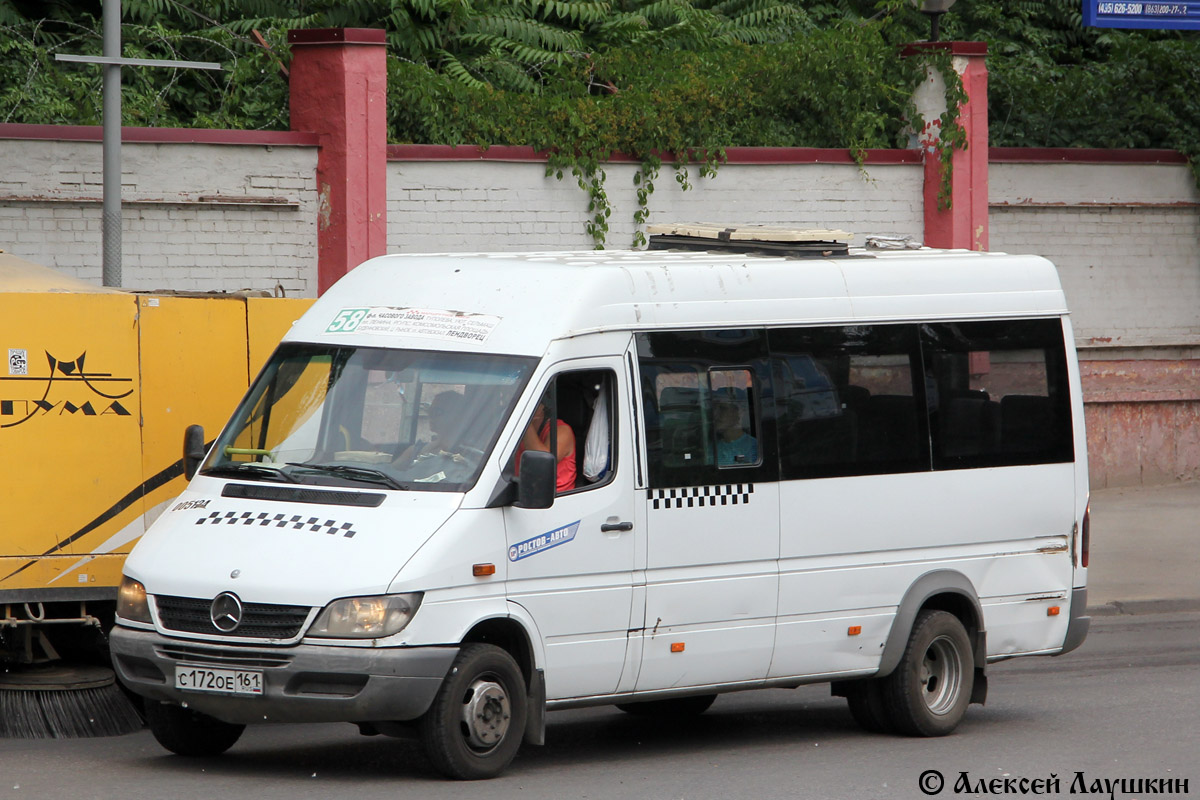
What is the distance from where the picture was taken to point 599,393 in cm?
800

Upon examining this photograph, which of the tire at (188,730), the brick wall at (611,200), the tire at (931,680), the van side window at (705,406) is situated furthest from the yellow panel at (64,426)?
the brick wall at (611,200)

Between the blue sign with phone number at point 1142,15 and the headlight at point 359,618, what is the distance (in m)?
12.4

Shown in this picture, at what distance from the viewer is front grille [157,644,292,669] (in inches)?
279

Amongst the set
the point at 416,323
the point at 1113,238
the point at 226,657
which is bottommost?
the point at 226,657

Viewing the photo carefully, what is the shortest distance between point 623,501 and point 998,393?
265 centimetres

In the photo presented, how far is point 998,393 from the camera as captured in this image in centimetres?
945

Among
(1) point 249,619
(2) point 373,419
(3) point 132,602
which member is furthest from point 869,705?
(3) point 132,602

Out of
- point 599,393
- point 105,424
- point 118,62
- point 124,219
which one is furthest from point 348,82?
point 599,393

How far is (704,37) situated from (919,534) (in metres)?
11.7

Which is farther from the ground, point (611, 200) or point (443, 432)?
point (611, 200)

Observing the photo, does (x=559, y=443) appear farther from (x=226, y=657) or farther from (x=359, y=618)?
(x=226, y=657)

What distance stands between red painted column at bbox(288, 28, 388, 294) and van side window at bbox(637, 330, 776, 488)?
640 cm

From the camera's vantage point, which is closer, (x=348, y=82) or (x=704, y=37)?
(x=348, y=82)

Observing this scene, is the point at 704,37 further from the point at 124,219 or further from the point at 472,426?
the point at 472,426
